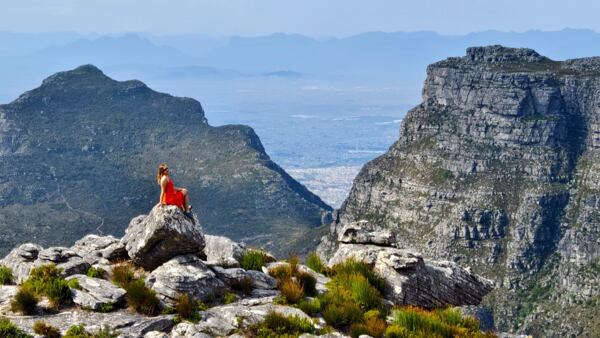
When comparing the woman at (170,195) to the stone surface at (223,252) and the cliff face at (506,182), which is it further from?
the cliff face at (506,182)

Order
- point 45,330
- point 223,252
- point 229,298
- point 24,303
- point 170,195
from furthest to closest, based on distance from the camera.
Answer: point 223,252, point 170,195, point 229,298, point 24,303, point 45,330

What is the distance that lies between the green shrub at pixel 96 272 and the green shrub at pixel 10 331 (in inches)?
185

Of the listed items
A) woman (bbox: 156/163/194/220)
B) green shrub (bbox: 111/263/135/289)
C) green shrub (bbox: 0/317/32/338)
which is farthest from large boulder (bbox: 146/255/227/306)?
green shrub (bbox: 0/317/32/338)

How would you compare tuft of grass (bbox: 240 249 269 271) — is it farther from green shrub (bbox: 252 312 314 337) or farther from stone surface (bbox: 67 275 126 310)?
stone surface (bbox: 67 275 126 310)

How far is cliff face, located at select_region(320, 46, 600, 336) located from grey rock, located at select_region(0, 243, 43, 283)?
116 metres

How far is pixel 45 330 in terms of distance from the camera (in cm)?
2205

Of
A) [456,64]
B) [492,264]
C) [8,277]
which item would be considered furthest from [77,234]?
[8,277]

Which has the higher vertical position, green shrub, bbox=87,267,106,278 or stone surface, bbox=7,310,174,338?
green shrub, bbox=87,267,106,278

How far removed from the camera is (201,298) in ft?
80.9

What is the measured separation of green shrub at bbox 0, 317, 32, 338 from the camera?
2156 cm

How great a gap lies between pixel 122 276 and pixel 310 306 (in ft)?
22.5

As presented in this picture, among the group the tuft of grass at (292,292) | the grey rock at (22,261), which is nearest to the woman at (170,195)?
the tuft of grass at (292,292)

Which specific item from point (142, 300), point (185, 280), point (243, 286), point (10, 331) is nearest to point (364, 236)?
point (243, 286)

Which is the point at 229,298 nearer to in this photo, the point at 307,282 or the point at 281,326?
the point at 281,326
